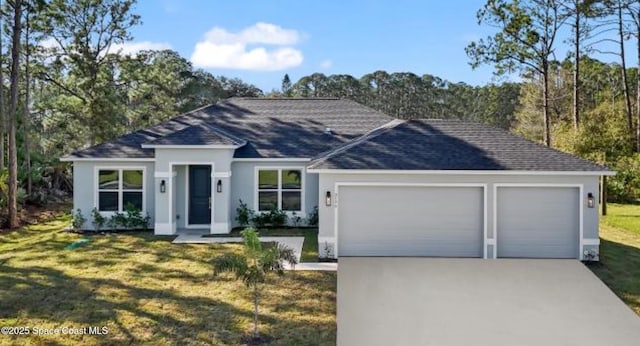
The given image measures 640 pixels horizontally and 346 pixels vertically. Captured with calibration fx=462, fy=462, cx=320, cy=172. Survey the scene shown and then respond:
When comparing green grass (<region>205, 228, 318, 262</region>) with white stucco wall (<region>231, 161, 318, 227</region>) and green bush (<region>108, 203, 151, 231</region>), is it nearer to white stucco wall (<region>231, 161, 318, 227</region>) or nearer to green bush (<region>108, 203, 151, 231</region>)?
white stucco wall (<region>231, 161, 318, 227</region>)

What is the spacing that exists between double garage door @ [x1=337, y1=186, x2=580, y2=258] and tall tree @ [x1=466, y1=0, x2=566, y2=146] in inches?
582

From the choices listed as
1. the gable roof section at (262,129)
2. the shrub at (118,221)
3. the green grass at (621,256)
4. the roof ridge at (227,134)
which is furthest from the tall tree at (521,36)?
the shrub at (118,221)

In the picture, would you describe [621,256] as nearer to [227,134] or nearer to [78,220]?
[227,134]

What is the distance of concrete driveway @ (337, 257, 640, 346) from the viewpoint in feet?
23.2

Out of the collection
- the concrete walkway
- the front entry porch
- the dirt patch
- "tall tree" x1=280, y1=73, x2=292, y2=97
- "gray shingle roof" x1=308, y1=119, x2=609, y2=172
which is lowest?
the concrete walkway

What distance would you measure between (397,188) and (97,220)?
9.85 m

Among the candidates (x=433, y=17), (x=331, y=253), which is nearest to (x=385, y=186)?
(x=331, y=253)

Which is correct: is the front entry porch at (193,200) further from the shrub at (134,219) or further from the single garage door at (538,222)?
the single garage door at (538,222)

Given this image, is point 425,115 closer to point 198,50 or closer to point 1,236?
point 198,50

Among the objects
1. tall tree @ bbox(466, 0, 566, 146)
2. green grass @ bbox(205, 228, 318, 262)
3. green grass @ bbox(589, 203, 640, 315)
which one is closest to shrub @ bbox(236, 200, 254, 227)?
green grass @ bbox(205, 228, 318, 262)

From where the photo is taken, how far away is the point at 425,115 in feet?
209

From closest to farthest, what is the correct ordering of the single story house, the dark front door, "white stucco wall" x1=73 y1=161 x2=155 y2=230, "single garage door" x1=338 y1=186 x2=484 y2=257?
1. the single story house
2. "single garage door" x1=338 y1=186 x2=484 y2=257
3. "white stucco wall" x1=73 y1=161 x2=155 y2=230
4. the dark front door

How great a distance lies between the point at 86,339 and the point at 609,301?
9.08 metres

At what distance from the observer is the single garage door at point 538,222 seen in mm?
11688
